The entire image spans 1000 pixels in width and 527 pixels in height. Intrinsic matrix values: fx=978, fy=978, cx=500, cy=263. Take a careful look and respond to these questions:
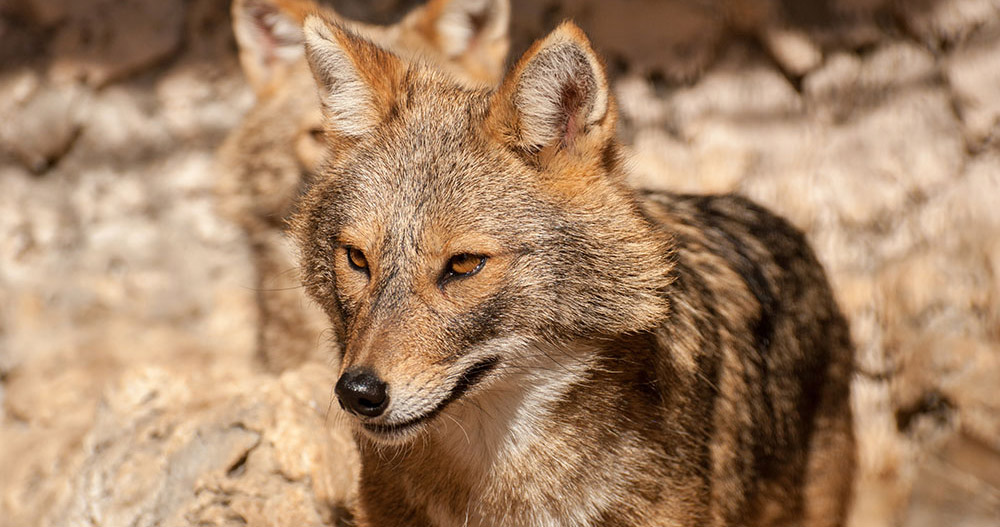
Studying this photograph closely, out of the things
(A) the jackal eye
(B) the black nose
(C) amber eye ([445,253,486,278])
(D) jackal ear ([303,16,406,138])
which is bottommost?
(A) the jackal eye

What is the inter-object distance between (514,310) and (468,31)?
11.1 ft

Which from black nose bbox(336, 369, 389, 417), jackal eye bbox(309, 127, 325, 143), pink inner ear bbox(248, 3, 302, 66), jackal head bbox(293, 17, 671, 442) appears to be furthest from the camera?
pink inner ear bbox(248, 3, 302, 66)

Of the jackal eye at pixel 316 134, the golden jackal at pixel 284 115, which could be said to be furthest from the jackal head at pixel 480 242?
the golden jackal at pixel 284 115

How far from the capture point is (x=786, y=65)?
6160mm

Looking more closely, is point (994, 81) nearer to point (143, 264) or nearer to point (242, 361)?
point (242, 361)

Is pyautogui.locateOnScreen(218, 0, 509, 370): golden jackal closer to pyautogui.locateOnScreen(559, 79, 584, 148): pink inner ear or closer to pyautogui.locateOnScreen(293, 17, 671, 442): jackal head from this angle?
pyautogui.locateOnScreen(293, 17, 671, 442): jackal head

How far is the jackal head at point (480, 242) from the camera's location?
3047 mm

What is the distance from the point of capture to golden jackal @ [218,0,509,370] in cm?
592

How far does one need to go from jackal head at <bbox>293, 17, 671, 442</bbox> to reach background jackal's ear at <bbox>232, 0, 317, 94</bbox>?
264cm

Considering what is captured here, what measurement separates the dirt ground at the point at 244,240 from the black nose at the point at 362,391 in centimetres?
145

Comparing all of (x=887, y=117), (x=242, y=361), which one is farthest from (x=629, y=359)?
(x=242, y=361)

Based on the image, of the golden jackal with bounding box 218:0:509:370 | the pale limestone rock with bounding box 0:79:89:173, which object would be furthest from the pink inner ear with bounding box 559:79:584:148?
the pale limestone rock with bounding box 0:79:89:173

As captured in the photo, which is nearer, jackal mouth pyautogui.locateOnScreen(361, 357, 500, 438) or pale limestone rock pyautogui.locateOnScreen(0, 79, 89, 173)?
jackal mouth pyautogui.locateOnScreen(361, 357, 500, 438)

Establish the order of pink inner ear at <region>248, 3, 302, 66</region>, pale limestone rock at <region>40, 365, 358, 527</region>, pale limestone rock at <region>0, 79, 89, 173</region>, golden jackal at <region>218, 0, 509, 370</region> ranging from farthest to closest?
pale limestone rock at <region>0, 79, 89, 173</region> → pink inner ear at <region>248, 3, 302, 66</region> → golden jackal at <region>218, 0, 509, 370</region> → pale limestone rock at <region>40, 365, 358, 527</region>
